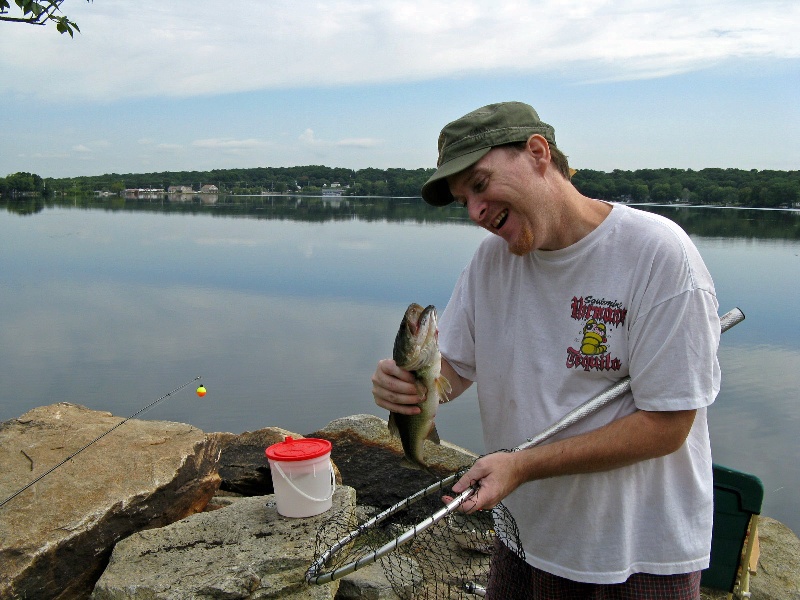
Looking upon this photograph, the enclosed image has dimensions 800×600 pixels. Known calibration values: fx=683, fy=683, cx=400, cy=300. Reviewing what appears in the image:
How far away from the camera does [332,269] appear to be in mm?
28078

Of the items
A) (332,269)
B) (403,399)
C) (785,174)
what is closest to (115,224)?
(332,269)

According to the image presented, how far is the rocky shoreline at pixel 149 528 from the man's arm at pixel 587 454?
2.27 m

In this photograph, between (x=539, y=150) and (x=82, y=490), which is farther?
(x=82, y=490)

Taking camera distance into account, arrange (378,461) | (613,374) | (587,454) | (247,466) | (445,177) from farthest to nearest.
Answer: (378,461) → (247,466) → (445,177) → (613,374) → (587,454)

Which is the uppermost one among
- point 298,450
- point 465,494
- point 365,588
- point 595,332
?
point 595,332

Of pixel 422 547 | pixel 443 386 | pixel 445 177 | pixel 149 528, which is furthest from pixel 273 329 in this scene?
pixel 445 177

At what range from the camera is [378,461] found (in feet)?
23.2

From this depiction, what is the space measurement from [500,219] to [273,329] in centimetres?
1663

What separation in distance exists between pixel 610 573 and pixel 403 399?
1037 millimetres

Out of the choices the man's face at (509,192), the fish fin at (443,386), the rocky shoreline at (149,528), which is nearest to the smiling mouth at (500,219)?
the man's face at (509,192)

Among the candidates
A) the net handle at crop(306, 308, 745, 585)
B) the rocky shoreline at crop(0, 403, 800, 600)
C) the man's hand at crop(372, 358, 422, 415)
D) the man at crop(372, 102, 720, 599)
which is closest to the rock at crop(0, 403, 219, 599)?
the rocky shoreline at crop(0, 403, 800, 600)

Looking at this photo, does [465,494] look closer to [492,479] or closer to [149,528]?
[492,479]

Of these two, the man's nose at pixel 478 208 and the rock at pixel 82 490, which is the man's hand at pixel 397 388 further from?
the rock at pixel 82 490

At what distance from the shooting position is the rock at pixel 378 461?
21.4 feet
